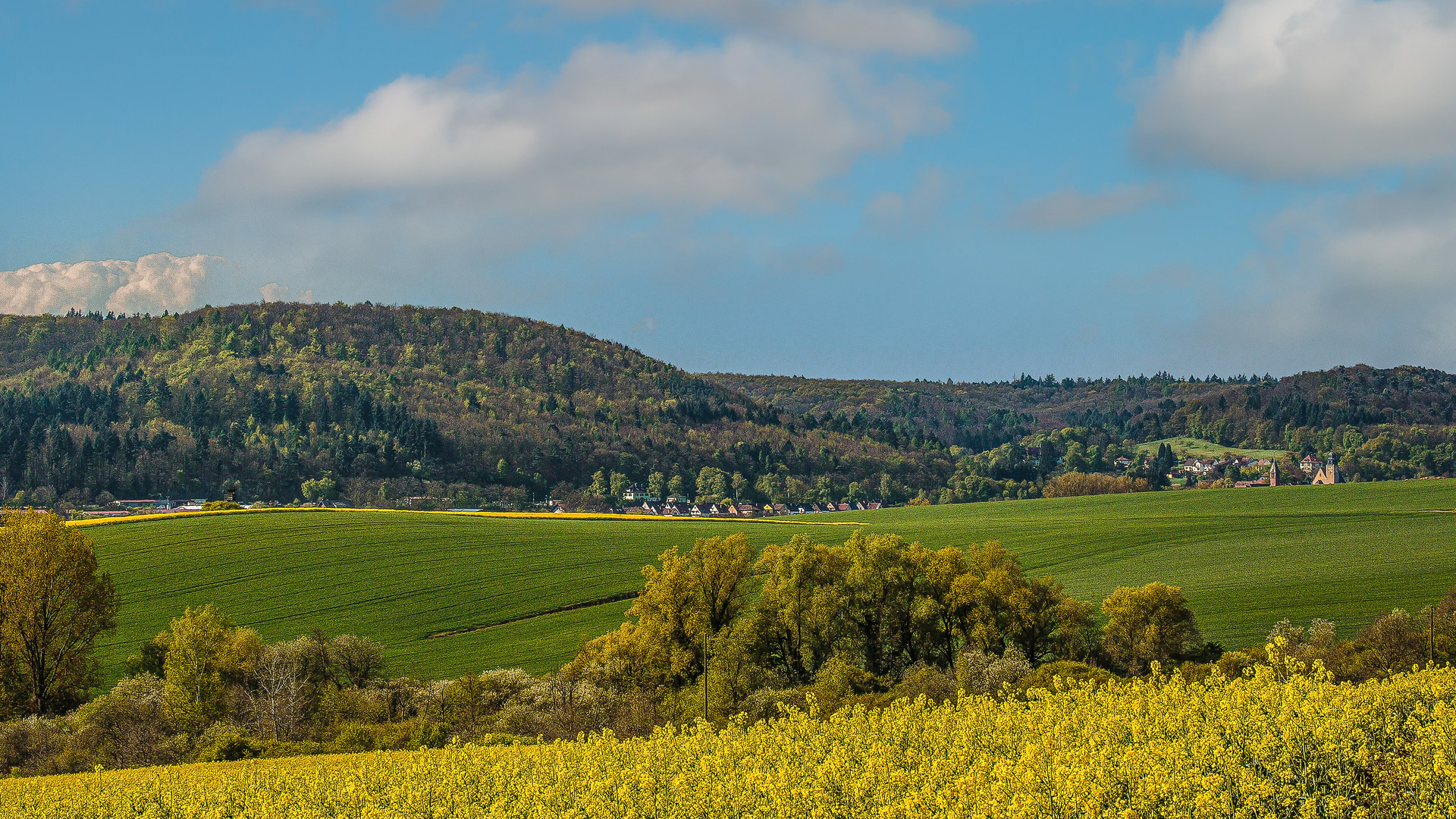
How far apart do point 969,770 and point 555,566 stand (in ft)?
239

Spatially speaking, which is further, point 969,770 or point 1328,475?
point 1328,475

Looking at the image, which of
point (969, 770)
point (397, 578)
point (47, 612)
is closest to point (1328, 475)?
point (397, 578)

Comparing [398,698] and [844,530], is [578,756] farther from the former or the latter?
[844,530]

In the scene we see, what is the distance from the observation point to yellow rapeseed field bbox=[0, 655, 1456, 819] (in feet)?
44.9

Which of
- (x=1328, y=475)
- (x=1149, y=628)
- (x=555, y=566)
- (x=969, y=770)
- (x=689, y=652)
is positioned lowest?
(x=689, y=652)

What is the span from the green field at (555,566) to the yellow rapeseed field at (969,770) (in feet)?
130

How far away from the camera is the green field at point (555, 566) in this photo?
6706cm

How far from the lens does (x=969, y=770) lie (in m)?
15.6

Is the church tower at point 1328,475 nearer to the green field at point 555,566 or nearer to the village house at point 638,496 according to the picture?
the green field at point 555,566

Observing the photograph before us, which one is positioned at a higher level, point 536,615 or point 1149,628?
point 1149,628

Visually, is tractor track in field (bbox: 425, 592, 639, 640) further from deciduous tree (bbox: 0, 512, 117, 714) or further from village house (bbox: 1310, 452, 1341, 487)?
village house (bbox: 1310, 452, 1341, 487)

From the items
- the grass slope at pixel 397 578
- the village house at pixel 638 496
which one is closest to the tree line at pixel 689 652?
the grass slope at pixel 397 578

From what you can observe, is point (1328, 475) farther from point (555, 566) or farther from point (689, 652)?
point (689, 652)

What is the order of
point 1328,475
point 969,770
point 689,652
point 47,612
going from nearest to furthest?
point 969,770, point 47,612, point 689,652, point 1328,475
